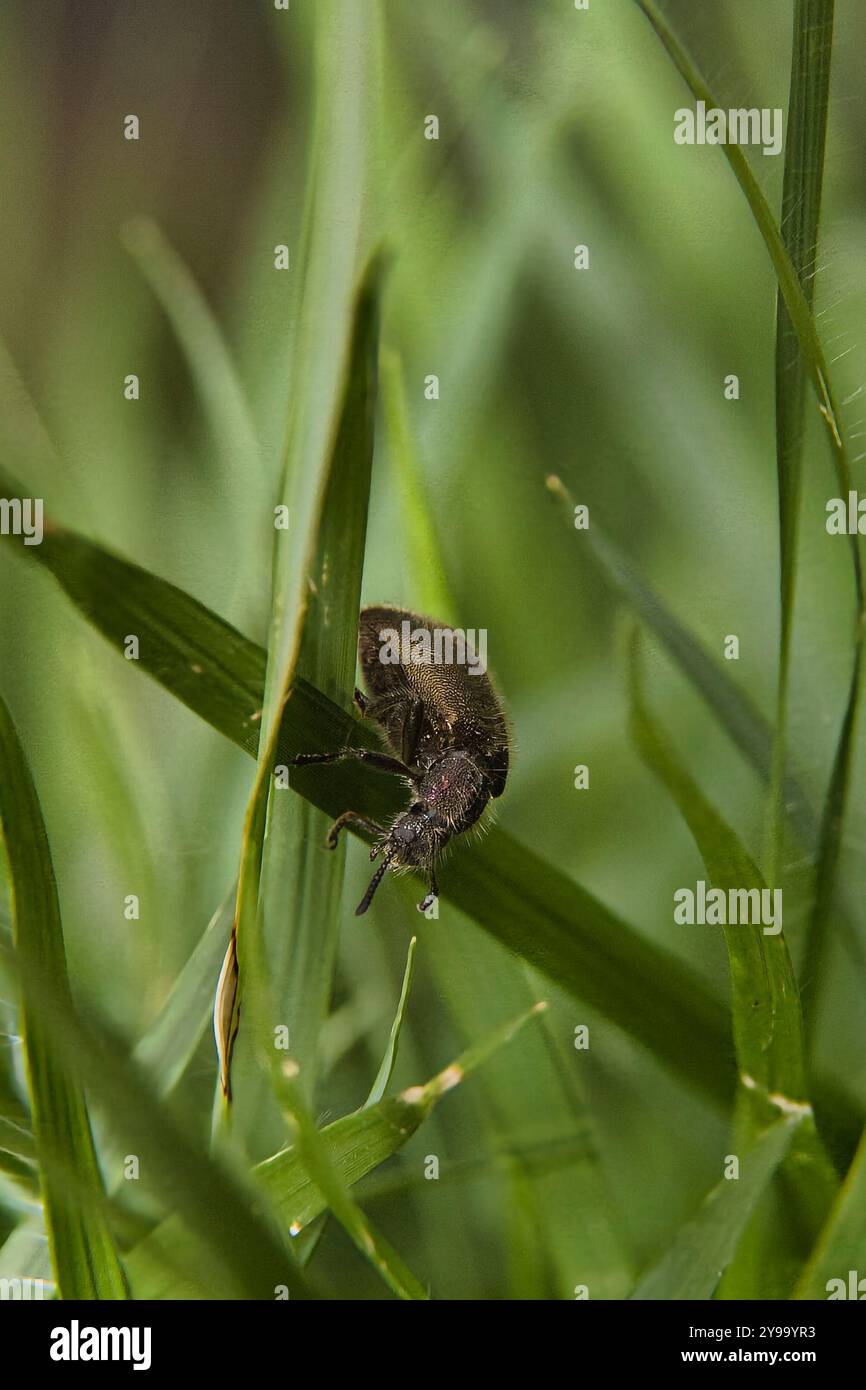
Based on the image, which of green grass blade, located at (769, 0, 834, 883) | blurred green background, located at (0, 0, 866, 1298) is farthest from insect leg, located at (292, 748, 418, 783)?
green grass blade, located at (769, 0, 834, 883)

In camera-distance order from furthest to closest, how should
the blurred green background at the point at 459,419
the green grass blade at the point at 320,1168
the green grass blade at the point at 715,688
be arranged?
the blurred green background at the point at 459,419 → the green grass blade at the point at 715,688 → the green grass blade at the point at 320,1168

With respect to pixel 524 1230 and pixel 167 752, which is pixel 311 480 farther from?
pixel 524 1230

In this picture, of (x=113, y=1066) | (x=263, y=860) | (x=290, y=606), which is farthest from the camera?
(x=263, y=860)

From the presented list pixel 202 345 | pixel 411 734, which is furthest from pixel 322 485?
pixel 202 345

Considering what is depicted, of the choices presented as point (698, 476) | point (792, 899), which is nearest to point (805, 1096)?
point (792, 899)

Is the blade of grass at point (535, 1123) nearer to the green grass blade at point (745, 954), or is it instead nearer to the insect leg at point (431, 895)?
the insect leg at point (431, 895)

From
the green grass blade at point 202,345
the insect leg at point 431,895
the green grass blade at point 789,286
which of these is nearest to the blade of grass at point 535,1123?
the insect leg at point 431,895
